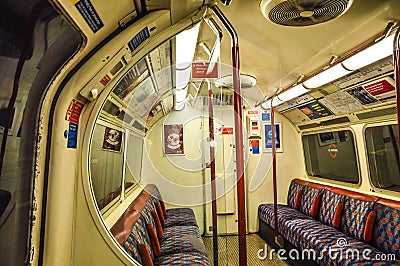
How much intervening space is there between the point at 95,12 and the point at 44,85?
0.30 metres

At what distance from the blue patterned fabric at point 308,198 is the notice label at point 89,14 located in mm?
4134

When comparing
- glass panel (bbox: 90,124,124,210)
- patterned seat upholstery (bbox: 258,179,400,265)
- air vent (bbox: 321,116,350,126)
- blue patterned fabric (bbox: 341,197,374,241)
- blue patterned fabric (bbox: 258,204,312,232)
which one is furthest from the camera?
blue patterned fabric (bbox: 258,204,312,232)

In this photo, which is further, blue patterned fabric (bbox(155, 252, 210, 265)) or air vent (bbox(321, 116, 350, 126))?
air vent (bbox(321, 116, 350, 126))

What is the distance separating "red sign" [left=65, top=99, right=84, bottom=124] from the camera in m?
1.00

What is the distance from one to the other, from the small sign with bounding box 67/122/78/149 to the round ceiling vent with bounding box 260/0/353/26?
1.19 m

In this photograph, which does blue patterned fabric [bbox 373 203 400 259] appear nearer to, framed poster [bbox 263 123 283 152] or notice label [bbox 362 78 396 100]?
notice label [bbox 362 78 396 100]

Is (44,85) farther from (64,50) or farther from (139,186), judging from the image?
(139,186)

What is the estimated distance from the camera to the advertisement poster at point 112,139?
8.09 ft

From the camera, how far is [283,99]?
4145 millimetres

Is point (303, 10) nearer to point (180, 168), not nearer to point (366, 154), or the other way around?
point (366, 154)

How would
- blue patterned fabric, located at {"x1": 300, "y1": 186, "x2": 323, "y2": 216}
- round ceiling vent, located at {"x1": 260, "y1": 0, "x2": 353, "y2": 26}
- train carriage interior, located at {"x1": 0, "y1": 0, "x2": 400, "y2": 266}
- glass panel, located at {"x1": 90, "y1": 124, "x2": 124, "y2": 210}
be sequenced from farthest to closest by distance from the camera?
blue patterned fabric, located at {"x1": 300, "y1": 186, "x2": 323, "y2": 216}
glass panel, located at {"x1": 90, "y1": 124, "x2": 124, "y2": 210}
round ceiling vent, located at {"x1": 260, "y1": 0, "x2": 353, "y2": 26}
train carriage interior, located at {"x1": 0, "y1": 0, "x2": 400, "y2": 266}

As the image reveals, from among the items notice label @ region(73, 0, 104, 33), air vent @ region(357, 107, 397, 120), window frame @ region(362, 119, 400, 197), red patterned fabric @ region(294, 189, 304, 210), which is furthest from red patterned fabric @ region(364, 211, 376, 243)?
notice label @ region(73, 0, 104, 33)

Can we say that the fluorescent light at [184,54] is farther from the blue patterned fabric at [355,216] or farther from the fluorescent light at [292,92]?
the blue patterned fabric at [355,216]

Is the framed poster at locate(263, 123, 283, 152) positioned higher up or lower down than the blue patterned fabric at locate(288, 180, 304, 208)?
higher up
